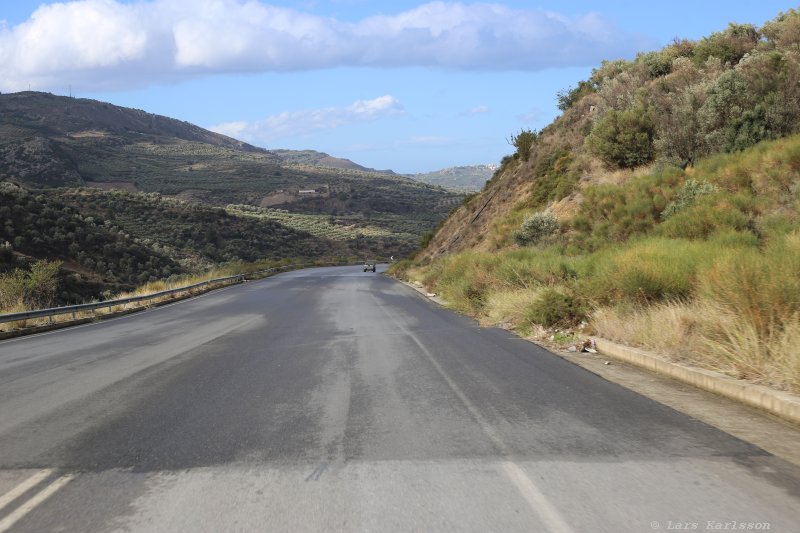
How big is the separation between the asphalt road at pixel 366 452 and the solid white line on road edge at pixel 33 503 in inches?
0.5

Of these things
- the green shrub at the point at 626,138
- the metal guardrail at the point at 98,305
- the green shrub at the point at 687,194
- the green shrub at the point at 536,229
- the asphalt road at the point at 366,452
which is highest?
the green shrub at the point at 626,138

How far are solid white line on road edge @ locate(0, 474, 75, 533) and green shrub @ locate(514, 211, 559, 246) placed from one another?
24.2 m

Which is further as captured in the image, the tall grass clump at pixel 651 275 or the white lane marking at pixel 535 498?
the tall grass clump at pixel 651 275

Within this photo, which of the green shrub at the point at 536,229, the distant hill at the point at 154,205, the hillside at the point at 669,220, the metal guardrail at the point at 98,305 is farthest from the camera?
the distant hill at the point at 154,205

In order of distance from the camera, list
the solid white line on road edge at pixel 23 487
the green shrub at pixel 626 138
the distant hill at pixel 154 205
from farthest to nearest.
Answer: the distant hill at pixel 154 205, the green shrub at pixel 626 138, the solid white line on road edge at pixel 23 487

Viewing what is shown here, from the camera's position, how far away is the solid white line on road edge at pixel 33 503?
443 cm

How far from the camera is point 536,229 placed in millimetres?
28812

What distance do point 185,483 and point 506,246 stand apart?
28082mm

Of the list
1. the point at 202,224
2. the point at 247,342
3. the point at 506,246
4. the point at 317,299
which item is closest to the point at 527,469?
the point at 247,342

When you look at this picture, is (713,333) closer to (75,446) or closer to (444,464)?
(444,464)

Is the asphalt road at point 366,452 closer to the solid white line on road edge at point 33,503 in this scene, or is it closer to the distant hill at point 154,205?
the solid white line on road edge at point 33,503

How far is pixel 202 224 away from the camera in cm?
7888

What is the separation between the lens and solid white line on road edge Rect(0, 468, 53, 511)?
4.82 m

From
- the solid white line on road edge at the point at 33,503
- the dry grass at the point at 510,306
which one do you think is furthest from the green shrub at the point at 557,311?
the solid white line on road edge at the point at 33,503
